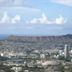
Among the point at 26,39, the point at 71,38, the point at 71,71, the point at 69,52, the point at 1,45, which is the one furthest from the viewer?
the point at 26,39

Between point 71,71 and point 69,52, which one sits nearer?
point 71,71

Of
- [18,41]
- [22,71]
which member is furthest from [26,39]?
[22,71]

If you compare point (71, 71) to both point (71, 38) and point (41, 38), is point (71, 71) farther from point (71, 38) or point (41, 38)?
point (41, 38)

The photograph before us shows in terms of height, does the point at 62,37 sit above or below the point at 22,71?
above

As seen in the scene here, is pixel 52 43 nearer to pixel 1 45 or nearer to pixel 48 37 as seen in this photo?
pixel 48 37

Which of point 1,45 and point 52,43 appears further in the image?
point 52,43

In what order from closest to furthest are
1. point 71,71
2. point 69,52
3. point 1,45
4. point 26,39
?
point 71,71, point 69,52, point 1,45, point 26,39

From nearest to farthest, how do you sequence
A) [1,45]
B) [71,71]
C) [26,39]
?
[71,71] < [1,45] < [26,39]

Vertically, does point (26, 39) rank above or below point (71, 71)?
above

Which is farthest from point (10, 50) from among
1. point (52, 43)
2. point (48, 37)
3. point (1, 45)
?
point (48, 37)
